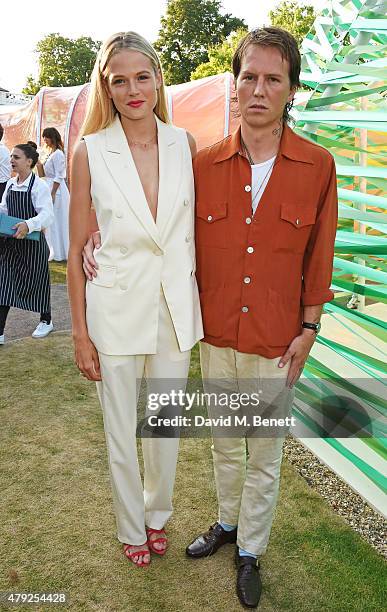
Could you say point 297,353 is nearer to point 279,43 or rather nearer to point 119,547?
point 279,43

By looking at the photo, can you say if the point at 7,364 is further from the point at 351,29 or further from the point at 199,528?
the point at 351,29

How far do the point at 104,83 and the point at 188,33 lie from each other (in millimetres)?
46250

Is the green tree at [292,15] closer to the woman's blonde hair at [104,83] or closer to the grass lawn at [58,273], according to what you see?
the grass lawn at [58,273]

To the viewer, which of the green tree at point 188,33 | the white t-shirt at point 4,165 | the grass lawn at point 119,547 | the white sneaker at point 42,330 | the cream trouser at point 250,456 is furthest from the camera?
the green tree at point 188,33

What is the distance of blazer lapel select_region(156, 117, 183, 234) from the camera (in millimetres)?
2336

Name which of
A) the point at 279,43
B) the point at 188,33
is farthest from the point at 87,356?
the point at 188,33

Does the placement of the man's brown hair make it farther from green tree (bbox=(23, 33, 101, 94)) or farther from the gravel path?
green tree (bbox=(23, 33, 101, 94))

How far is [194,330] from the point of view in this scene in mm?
2488

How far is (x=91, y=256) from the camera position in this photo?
2.37 m

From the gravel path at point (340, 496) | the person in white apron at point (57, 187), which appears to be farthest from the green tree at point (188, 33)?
the gravel path at point (340, 496)

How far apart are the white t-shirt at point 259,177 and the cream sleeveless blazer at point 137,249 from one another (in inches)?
10.3

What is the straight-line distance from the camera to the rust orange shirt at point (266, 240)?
227 cm

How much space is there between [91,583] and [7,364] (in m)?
2.99

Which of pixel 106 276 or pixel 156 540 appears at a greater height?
pixel 106 276
